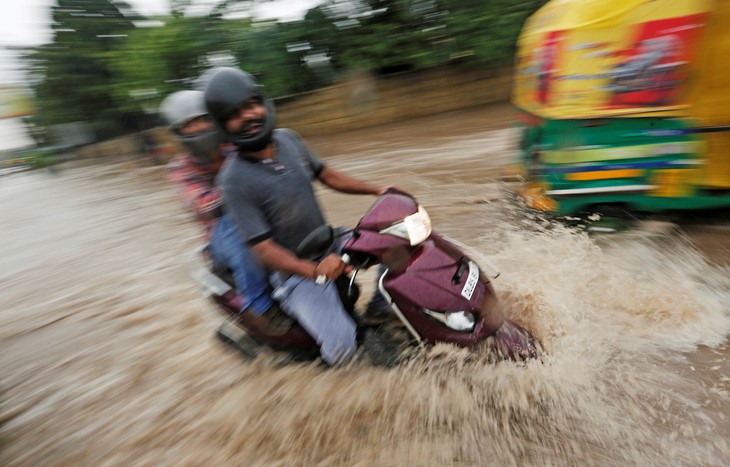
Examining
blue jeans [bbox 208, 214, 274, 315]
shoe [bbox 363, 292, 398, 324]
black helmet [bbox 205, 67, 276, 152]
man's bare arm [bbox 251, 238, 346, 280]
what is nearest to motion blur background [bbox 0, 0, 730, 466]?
shoe [bbox 363, 292, 398, 324]

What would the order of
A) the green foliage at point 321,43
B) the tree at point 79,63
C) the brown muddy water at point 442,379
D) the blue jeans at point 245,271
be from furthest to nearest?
the tree at point 79,63
the green foliage at point 321,43
the blue jeans at point 245,271
the brown muddy water at point 442,379

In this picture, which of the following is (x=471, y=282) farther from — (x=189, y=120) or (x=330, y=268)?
(x=189, y=120)

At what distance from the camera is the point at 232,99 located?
6.84 feet

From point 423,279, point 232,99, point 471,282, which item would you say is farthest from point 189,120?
point 471,282

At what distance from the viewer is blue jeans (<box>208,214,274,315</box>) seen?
257 cm

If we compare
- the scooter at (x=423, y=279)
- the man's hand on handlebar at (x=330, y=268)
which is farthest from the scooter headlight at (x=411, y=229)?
the man's hand on handlebar at (x=330, y=268)

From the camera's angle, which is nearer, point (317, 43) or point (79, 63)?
point (317, 43)

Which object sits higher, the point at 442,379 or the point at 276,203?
the point at 276,203

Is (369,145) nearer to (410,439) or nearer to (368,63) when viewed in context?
(368,63)

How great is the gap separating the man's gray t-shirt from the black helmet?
104 millimetres

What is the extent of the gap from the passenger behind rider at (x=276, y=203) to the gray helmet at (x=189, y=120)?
67cm

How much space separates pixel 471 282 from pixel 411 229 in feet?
1.38

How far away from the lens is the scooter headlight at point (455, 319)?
2146 mm

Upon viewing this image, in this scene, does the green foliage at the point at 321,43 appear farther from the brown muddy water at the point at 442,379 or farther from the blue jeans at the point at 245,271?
the blue jeans at the point at 245,271
